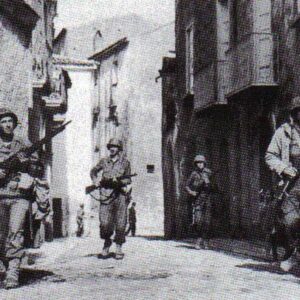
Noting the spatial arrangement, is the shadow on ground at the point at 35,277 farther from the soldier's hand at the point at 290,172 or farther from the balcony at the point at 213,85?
the balcony at the point at 213,85

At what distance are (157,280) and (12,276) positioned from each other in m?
1.59

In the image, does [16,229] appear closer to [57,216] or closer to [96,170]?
[96,170]

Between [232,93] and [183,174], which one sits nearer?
[232,93]

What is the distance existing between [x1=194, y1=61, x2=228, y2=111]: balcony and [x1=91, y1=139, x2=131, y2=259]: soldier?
7.67 meters

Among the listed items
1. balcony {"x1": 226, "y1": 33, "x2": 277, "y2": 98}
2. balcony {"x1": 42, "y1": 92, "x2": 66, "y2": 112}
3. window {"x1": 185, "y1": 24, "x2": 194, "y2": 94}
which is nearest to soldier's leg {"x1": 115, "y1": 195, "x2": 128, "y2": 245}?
balcony {"x1": 226, "y1": 33, "x2": 277, "y2": 98}

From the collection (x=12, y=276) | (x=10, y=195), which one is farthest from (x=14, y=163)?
(x=12, y=276)

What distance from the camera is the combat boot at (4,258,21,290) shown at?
7.53 meters

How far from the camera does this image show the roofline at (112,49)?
137 feet

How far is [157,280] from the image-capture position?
8.23 meters

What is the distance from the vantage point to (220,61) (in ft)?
63.2

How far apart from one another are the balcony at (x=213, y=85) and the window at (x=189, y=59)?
222 cm

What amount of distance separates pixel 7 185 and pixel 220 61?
12116 millimetres

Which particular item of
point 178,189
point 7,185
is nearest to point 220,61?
point 178,189

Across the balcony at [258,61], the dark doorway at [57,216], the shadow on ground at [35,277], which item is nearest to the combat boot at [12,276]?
the shadow on ground at [35,277]
